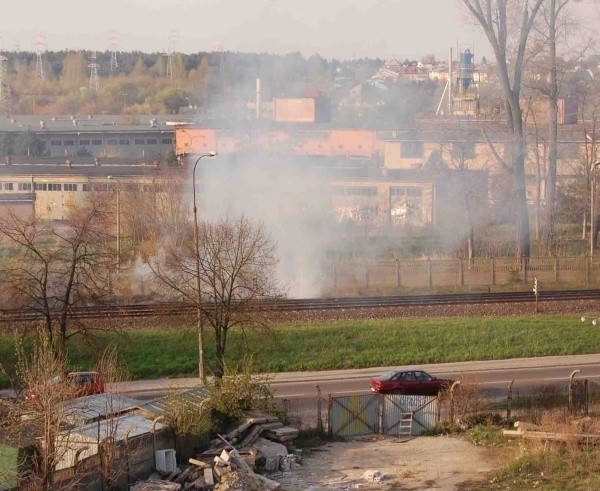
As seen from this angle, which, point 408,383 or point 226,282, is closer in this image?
point 408,383

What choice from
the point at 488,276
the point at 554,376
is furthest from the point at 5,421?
the point at 488,276

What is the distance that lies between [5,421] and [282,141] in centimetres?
2580

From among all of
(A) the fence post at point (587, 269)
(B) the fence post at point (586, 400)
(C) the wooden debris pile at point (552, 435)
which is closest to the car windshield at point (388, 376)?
(B) the fence post at point (586, 400)

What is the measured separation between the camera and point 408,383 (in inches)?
770

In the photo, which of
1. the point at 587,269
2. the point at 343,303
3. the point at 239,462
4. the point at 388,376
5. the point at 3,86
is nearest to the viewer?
the point at 239,462

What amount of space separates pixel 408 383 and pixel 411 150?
85.4 ft

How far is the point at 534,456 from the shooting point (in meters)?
15.1

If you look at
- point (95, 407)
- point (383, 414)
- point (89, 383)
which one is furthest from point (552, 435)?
point (89, 383)

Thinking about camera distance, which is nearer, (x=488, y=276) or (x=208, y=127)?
(x=488, y=276)

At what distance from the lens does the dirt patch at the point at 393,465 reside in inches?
576

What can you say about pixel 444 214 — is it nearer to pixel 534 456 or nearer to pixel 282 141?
pixel 282 141

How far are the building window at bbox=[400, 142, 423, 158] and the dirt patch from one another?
92.1 ft

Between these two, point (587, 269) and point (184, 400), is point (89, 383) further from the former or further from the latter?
point (587, 269)

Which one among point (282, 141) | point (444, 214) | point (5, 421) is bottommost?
point (5, 421)
